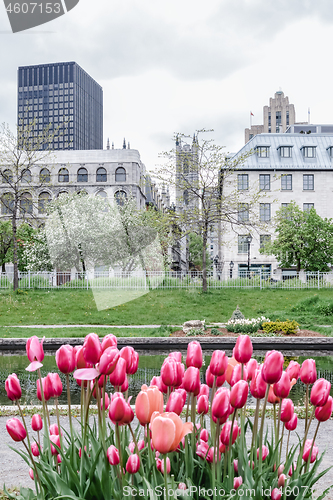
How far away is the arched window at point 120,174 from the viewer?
2437 inches

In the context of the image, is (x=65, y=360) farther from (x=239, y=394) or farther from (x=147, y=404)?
(x=239, y=394)

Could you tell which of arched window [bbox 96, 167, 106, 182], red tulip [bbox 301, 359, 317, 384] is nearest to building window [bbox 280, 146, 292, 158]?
arched window [bbox 96, 167, 106, 182]

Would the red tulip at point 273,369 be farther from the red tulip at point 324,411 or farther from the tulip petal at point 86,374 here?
the tulip petal at point 86,374

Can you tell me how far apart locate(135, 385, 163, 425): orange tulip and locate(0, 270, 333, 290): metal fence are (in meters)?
26.0

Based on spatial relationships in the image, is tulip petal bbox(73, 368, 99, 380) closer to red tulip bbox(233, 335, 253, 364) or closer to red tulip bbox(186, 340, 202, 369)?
red tulip bbox(186, 340, 202, 369)

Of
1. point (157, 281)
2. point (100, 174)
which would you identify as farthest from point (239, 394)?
point (100, 174)

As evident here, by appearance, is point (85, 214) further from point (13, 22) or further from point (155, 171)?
point (13, 22)

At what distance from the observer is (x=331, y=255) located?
34500mm

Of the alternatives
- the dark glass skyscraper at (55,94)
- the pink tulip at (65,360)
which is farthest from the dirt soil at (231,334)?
the dark glass skyscraper at (55,94)

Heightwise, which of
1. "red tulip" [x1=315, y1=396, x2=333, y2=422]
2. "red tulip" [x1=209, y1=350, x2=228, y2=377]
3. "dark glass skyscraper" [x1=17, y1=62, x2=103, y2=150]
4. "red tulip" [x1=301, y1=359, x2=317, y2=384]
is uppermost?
"dark glass skyscraper" [x1=17, y1=62, x2=103, y2=150]

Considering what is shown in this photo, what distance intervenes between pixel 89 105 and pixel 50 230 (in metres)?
119

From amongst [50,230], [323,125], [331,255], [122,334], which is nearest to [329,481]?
[122,334]

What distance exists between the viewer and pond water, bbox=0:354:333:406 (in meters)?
7.06

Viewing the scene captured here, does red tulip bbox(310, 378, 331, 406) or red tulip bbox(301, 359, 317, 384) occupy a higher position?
red tulip bbox(301, 359, 317, 384)
